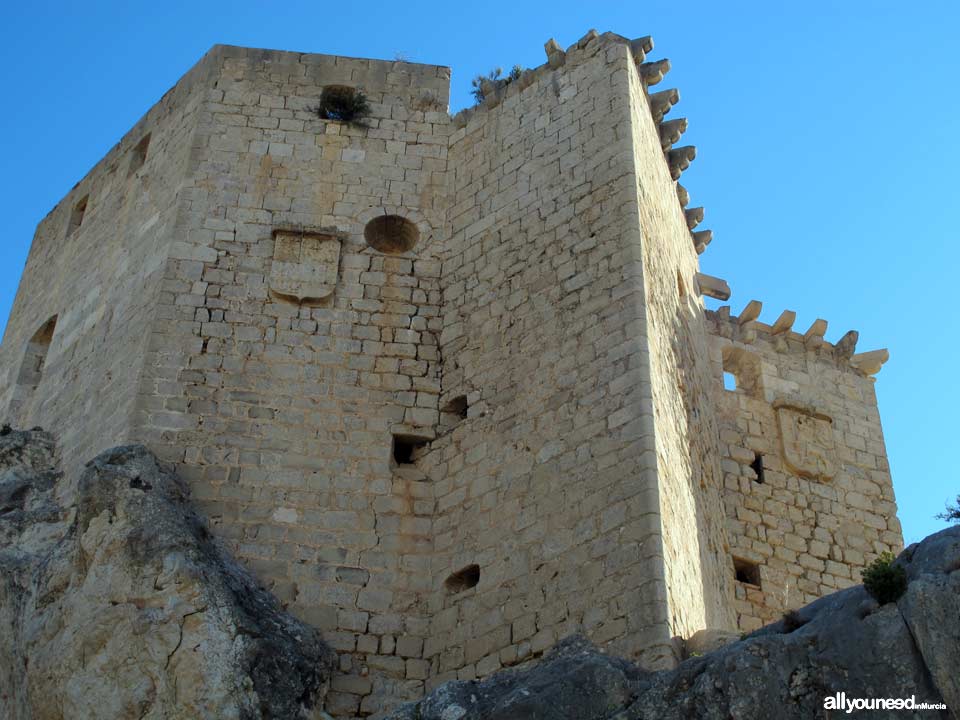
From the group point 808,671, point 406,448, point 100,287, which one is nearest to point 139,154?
point 100,287

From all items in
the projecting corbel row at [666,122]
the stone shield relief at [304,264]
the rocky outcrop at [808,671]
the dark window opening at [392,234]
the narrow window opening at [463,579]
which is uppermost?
the projecting corbel row at [666,122]

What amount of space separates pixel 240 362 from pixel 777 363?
19.5 feet

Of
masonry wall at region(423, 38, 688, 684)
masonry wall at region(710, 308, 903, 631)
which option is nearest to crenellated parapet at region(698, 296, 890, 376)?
masonry wall at region(710, 308, 903, 631)

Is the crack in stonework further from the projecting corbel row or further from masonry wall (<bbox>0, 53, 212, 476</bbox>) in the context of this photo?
the projecting corbel row

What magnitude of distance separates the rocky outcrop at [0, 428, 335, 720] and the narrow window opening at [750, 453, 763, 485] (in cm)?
521

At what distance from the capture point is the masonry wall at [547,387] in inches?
433

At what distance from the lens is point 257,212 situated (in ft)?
46.4

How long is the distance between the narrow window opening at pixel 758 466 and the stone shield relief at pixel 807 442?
0.96 ft

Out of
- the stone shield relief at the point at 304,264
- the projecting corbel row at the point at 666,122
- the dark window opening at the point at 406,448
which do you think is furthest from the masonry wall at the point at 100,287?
the projecting corbel row at the point at 666,122

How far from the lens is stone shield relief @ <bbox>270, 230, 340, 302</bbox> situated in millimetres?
13609

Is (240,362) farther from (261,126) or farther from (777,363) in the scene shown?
(777,363)

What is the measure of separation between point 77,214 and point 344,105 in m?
3.65

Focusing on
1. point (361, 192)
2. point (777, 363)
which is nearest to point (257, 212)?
point (361, 192)

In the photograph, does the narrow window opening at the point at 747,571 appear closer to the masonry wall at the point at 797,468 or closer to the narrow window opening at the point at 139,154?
the masonry wall at the point at 797,468
